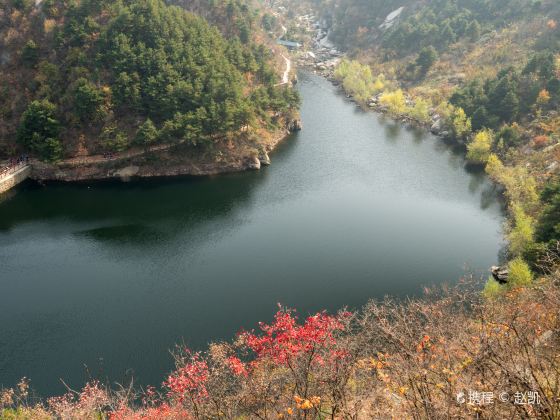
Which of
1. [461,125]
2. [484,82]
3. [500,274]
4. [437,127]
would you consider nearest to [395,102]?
[437,127]

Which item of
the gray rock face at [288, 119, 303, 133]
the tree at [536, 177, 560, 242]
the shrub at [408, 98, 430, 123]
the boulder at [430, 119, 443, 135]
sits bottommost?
the tree at [536, 177, 560, 242]

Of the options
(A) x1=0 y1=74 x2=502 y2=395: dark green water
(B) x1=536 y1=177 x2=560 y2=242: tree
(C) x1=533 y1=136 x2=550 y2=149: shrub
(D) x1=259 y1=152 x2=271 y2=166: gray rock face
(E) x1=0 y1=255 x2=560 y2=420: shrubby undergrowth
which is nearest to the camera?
(E) x1=0 y1=255 x2=560 y2=420: shrubby undergrowth

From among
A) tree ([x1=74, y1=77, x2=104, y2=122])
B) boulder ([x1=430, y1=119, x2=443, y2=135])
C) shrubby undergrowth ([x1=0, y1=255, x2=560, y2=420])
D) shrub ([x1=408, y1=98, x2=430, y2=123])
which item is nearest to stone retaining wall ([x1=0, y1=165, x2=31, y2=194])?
tree ([x1=74, y1=77, x2=104, y2=122])

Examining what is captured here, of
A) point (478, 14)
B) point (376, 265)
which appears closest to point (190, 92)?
point (376, 265)

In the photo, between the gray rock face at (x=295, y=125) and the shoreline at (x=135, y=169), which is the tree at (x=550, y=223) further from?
the gray rock face at (x=295, y=125)

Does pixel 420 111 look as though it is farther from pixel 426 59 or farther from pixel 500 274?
pixel 500 274

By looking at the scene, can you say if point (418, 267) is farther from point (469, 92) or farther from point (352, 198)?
point (469, 92)

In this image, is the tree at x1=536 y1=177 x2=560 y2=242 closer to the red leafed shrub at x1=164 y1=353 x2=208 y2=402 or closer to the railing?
the red leafed shrub at x1=164 y1=353 x2=208 y2=402
